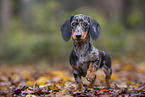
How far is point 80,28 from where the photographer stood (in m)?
3.71

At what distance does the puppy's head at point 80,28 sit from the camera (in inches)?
144

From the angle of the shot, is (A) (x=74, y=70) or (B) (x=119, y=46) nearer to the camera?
(A) (x=74, y=70)

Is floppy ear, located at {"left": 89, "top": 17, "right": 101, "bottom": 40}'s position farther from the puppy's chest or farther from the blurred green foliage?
the blurred green foliage

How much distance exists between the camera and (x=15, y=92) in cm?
401

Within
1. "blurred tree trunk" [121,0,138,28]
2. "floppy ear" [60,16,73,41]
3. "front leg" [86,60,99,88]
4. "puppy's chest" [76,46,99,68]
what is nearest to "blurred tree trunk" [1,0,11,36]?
"blurred tree trunk" [121,0,138,28]

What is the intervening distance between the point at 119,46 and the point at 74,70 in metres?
8.30

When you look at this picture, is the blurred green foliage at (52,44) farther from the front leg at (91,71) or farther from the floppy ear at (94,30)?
the front leg at (91,71)

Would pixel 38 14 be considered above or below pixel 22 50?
above

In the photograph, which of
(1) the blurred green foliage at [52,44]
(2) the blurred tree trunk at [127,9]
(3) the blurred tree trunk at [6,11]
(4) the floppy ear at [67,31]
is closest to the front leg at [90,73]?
(4) the floppy ear at [67,31]

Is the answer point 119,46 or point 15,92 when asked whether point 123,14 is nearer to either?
point 119,46

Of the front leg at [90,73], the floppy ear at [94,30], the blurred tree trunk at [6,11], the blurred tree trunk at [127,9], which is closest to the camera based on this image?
the front leg at [90,73]

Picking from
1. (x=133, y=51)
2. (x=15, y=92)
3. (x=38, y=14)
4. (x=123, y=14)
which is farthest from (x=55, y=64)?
(x=123, y=14)

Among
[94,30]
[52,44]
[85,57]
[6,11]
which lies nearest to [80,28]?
[94,30]

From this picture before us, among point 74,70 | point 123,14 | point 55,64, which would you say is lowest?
point 55,64
